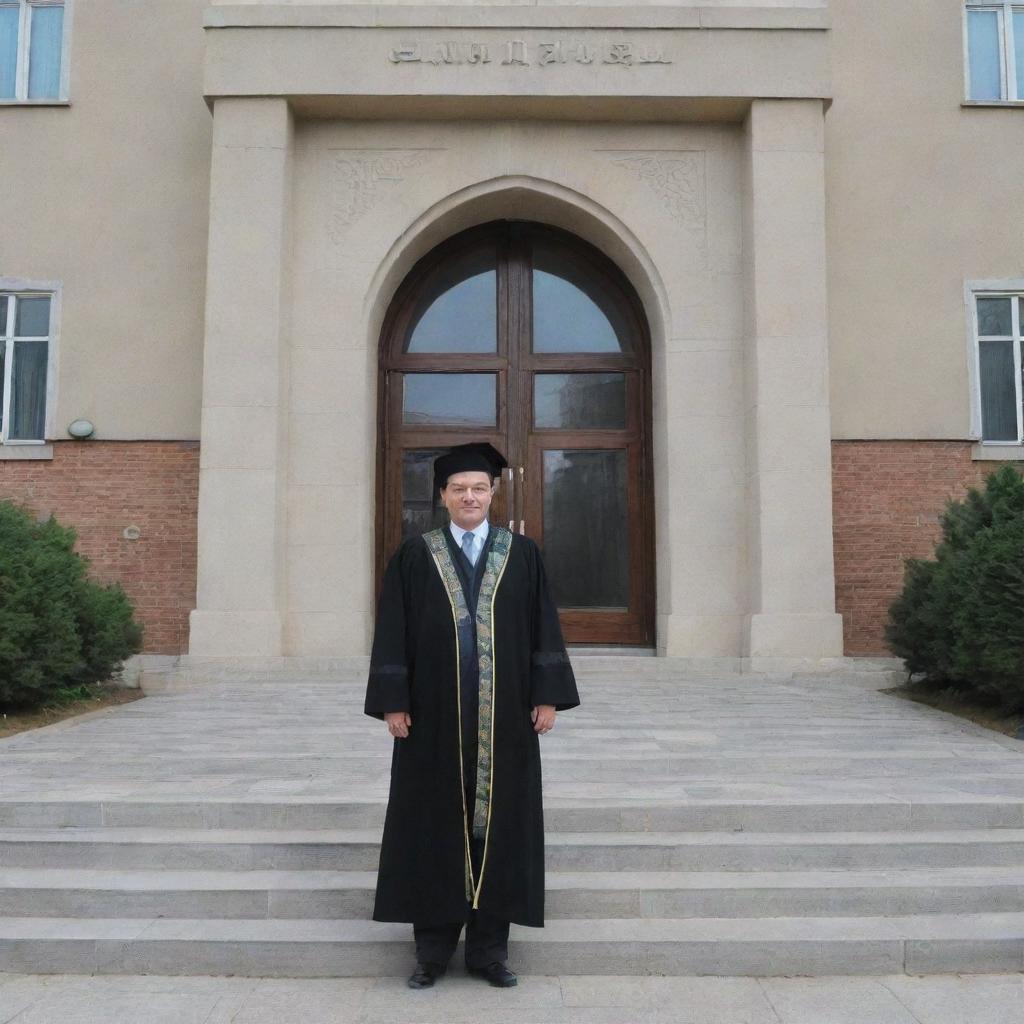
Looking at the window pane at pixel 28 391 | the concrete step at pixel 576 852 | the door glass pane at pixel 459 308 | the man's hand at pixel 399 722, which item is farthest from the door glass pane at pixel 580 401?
the man's hand at pixel 399 722

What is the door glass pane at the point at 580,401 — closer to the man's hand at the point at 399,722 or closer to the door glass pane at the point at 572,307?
the door glass pane at the point at 572,307

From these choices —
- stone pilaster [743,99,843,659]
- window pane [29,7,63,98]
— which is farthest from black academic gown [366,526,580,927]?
window pane [29,7,63,98]

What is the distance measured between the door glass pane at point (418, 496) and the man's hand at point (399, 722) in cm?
815

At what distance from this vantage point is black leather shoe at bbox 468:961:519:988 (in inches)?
156

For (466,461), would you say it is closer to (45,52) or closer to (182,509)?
→ (182,509)

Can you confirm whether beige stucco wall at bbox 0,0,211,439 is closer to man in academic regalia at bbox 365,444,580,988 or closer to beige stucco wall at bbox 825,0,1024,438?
beige stucco wall at bbox 825,0,1024,438

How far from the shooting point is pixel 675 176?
11609 millimetres

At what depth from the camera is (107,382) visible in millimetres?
11789

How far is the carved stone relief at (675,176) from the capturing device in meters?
11.5

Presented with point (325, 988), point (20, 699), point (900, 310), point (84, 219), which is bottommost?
point (325, 988)

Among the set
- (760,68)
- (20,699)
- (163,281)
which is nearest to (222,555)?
(20,699)

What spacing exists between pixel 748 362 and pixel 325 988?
8572mm

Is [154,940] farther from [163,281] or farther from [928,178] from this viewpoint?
[928,178]

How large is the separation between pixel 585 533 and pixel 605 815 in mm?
7125
